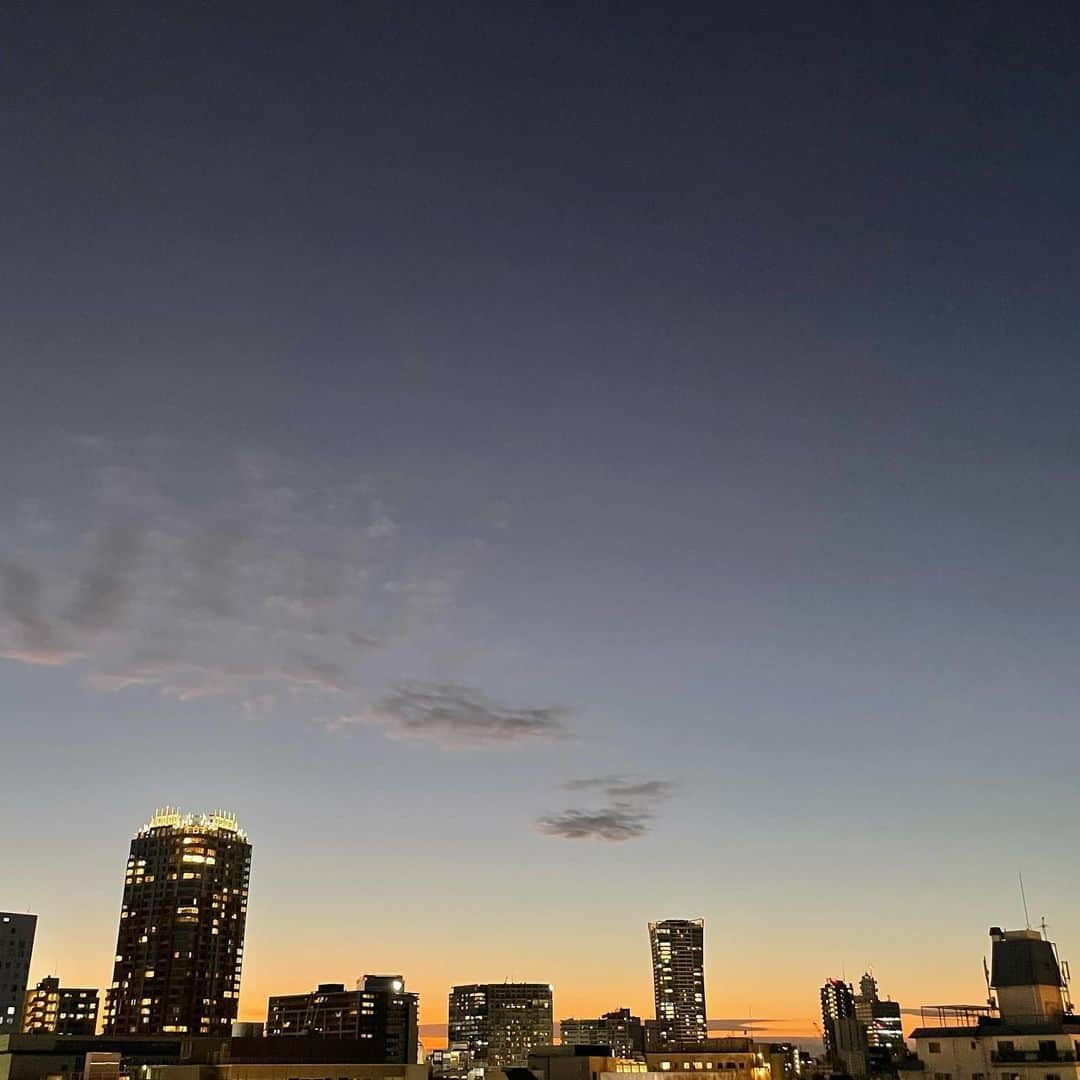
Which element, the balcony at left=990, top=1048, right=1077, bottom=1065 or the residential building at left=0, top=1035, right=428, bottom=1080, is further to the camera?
the residential building at left=0, top=1035, right=428, bottom=1080

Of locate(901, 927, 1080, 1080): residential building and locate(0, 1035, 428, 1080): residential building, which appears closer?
locate(901, 927, 1080, 1080): residential building

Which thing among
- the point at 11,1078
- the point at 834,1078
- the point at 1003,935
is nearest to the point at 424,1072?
the point at 11,1078

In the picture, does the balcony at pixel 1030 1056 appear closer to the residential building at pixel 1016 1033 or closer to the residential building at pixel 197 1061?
the residential building at pixel 1016 1033

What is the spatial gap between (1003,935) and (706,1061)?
302 ft

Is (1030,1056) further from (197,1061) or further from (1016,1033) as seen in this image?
(197,1061)

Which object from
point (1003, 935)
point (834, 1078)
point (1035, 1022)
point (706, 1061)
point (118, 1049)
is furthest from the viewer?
point (706, 1061)

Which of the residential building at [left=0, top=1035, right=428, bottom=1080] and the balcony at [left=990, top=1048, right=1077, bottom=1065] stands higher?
the balcony at [left=990, top=1048, right=1077, bottom=1065]

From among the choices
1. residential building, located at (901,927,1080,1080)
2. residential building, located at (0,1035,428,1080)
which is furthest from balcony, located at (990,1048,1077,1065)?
residential building, located at (0,1035,428,1080)

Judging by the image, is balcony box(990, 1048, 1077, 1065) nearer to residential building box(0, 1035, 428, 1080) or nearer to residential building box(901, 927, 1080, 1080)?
residential building box(901, 927, 1080, 1080)

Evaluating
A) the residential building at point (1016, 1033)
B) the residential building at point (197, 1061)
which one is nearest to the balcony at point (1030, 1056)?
the residential building at point (1016, 1033)

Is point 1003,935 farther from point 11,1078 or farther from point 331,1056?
point 11,1078

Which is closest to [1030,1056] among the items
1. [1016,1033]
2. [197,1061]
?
[1016,1033]

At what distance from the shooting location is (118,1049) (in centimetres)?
15312

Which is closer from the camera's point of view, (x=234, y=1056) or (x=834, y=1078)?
(x=234, y=1056)
